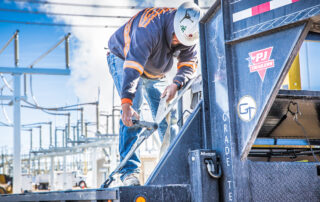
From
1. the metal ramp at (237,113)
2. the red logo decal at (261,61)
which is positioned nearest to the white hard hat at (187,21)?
the metal ramp at (237,113)

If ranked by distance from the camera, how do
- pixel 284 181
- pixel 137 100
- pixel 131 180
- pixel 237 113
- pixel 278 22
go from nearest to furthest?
pixel 278 22
pixel 237 113
pixel 284 181
pixel 131 180
pixel 137 100

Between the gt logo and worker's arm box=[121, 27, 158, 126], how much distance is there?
1.18 meters

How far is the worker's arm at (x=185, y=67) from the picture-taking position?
3.88m

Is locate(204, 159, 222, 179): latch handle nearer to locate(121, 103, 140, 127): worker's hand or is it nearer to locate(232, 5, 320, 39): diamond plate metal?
locate(232, 5, 320, 39): diamond plate metal

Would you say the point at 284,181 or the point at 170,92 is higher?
the point at 170,92

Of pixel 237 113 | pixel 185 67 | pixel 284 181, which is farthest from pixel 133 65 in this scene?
pixel 284 181

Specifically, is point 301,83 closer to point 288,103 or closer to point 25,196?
point 288,103

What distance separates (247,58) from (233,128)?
1.38ft

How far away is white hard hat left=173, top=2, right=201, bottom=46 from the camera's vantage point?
3420mm

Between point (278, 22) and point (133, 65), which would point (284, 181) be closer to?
point (278, 22)

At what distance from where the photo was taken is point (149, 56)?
3.82 m

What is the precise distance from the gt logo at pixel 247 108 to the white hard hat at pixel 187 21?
1174 millimetres

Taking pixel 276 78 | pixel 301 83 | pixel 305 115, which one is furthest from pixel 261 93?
pixel 301 83

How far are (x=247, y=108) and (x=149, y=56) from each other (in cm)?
160
